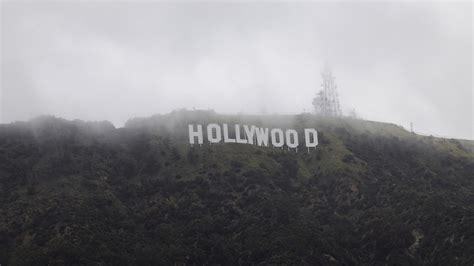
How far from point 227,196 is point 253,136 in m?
16.9

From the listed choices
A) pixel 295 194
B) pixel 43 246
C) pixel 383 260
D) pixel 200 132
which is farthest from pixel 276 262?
pixel 200 132

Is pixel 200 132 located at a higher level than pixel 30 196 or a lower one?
higher

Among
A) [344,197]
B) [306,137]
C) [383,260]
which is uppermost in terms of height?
[306,137]

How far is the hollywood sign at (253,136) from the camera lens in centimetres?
10944

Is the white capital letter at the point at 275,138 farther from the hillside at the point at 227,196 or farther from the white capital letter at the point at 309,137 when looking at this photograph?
the white capital letter at the point at 309,137

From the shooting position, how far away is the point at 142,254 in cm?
8169

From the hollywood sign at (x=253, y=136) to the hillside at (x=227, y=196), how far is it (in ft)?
4.13

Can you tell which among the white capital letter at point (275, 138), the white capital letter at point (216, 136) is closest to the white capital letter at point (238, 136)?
the white capital letter at point (216, 136)

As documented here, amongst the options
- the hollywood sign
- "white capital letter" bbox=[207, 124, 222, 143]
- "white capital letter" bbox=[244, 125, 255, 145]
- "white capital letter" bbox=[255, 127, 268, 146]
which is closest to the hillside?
"white capital letter" bbox=[255, 127, 268, 146]

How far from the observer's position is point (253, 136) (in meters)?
112

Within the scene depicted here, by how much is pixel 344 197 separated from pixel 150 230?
2768 cm

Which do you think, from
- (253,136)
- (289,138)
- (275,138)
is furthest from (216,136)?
(289,138)

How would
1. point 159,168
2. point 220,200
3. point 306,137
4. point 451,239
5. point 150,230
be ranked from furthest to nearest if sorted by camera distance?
point 306,137
point 159,168
point 220,200
point 150,230
point 451,239

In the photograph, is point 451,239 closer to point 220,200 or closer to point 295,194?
point 295,194
